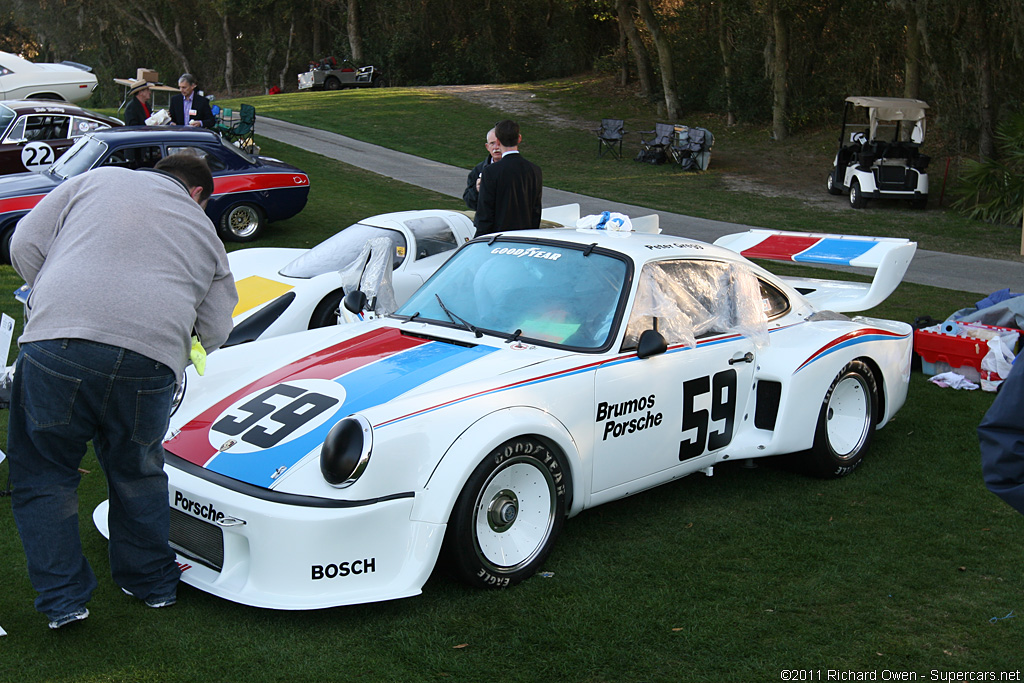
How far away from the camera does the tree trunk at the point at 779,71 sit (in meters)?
23.7

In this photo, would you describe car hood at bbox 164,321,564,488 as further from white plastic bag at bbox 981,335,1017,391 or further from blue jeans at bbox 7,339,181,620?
white plastic bag at bbox 981,335,1017,391

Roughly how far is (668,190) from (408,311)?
15.1 metres

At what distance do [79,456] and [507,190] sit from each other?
392cm

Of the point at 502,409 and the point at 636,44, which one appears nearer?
the point at 502,409

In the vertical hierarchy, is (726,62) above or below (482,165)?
above

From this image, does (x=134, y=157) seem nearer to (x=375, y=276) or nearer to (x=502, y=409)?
(x=375, y=276)

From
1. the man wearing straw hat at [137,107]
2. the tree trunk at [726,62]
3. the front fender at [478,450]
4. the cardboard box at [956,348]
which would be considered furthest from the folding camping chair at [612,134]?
the front fender at [478,450]

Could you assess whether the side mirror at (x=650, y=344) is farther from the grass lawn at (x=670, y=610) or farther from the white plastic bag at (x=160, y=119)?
the white plastic bag at (x=160, y=119)

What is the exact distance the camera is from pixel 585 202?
55.2ft

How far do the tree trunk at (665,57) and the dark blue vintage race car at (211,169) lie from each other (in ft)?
59.0

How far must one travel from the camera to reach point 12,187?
33.8ft

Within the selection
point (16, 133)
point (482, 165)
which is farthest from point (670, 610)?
point (16, 133)

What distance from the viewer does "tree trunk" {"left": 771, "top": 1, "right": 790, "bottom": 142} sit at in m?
23.7

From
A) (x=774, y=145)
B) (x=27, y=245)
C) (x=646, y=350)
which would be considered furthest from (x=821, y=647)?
(x=774, y=145)
